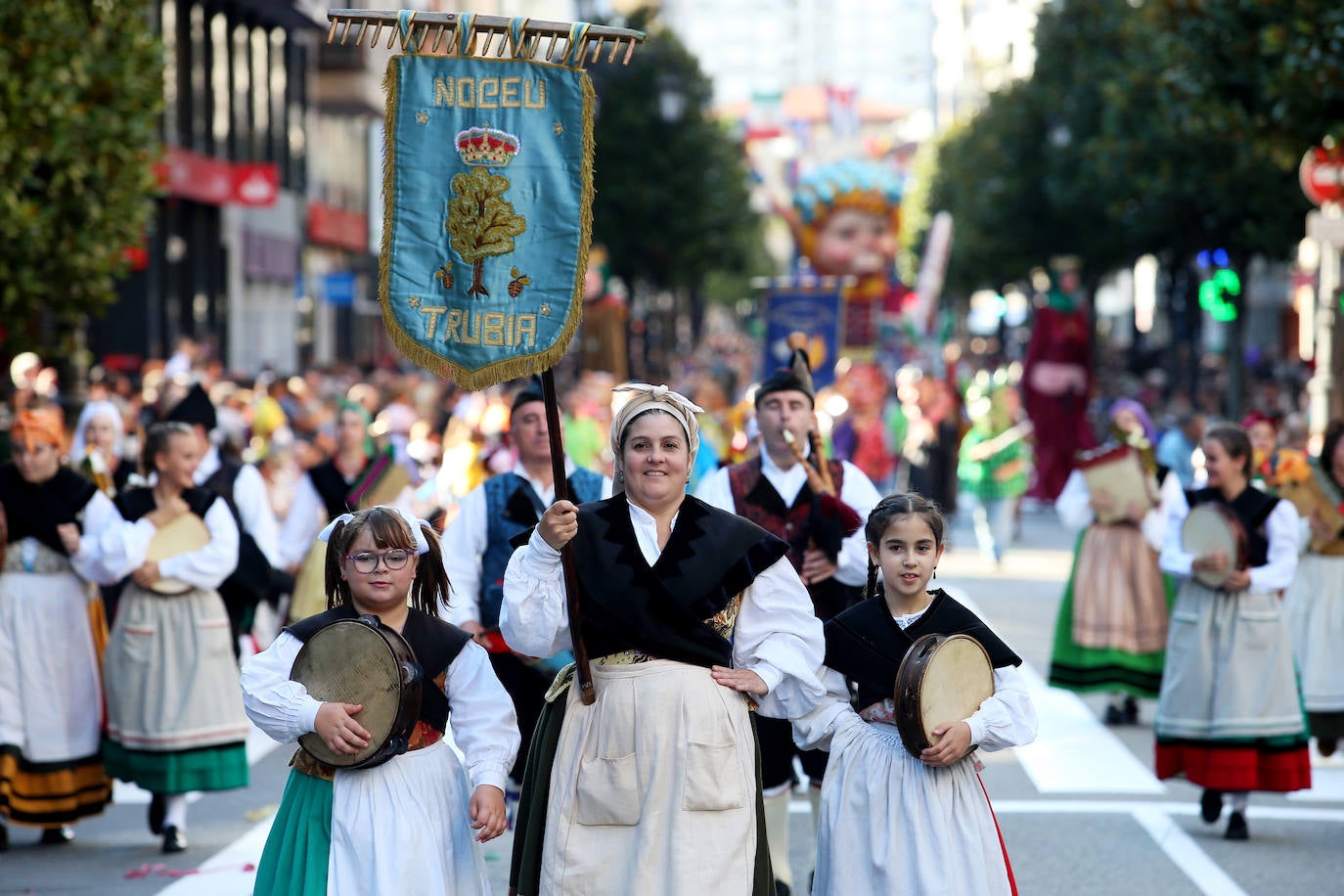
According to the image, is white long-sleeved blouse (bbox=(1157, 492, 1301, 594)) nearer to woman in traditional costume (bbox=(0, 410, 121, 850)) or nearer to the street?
the street

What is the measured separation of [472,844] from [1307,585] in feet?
20.9

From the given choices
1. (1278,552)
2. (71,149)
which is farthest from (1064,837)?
(71,149)

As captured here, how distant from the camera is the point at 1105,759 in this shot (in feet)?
34.0

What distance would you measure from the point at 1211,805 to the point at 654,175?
37.5 metres

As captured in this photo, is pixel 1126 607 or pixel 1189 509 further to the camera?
pixel 1126 607

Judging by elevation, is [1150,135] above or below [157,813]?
above

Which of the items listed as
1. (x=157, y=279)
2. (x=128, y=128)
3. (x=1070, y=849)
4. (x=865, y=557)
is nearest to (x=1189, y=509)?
Result: (x=1070, y=849)

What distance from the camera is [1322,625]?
1005 centimetres

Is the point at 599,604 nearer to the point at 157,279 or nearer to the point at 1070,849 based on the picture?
the point at 1070,849

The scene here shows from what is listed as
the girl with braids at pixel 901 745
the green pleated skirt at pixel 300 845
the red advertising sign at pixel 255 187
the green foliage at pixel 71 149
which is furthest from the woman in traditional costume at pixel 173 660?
the red advertising sign at pixel 255 187

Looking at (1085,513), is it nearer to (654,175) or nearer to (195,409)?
(195,409)

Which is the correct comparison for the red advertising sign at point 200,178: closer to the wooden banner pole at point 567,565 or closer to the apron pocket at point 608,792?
the wooden banner pole at point 567,565

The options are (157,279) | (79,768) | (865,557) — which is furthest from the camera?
(157,279)

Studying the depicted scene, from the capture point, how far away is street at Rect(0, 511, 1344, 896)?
7.80m
